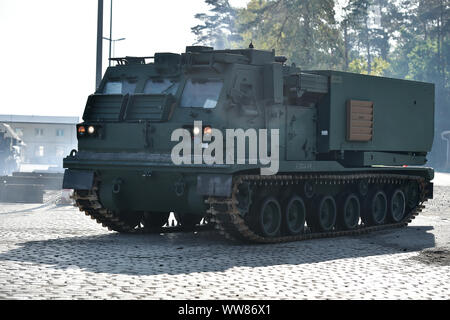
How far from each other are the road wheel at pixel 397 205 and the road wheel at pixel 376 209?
35 cm

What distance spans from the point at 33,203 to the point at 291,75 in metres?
13.9

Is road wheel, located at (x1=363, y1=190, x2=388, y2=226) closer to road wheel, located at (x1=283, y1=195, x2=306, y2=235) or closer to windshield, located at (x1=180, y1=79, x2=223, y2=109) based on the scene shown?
road wheel, located at (x1=283, y1=195, x2=306, y2=235)

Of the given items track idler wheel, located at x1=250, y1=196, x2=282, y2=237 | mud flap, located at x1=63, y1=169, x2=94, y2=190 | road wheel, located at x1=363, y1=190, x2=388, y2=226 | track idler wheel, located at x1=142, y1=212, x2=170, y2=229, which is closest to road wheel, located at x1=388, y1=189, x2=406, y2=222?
road wheel, located at x1=363, y1=190, x2=388, y2=226

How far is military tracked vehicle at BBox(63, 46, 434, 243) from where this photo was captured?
15117 millimetres

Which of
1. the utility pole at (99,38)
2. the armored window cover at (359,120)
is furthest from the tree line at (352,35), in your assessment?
the armored window cover at (359,120)

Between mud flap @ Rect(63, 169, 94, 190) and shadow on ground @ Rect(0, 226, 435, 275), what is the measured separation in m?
0.98

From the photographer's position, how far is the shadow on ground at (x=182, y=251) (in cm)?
1226

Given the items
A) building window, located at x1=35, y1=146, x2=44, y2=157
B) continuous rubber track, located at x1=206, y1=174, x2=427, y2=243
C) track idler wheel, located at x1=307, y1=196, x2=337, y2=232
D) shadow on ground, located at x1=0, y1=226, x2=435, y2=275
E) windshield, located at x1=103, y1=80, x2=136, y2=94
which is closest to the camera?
shadow on ground, located at x1=0, y1=226, x2=435, y2=275

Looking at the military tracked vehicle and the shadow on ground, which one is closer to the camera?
the shadow on ground

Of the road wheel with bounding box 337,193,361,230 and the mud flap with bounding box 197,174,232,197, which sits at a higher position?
the mud flap with bounding box 197,174,232,197

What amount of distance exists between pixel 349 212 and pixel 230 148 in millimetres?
4568

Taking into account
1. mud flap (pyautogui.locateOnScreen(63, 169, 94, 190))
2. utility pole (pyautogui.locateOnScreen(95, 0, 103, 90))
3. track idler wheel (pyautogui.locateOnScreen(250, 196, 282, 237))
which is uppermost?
utility pole (pyautogui.locateOnScreen(95, 0, 103, 90))

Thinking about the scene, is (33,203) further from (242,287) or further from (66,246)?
(242,287)
